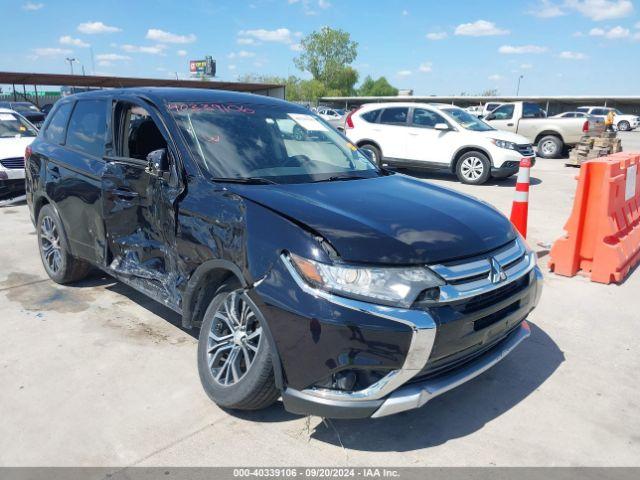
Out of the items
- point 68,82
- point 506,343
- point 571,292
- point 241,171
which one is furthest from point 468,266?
point 68,82

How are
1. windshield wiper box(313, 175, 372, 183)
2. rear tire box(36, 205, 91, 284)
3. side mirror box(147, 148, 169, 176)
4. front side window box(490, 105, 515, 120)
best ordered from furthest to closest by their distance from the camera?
front side window box(490, 105, 515, 120) < rear tire box(36, 205, 91, 284) < windshield wiper box(313, 175, 372, 183) < side mirror box(147, 148, 169, 176)

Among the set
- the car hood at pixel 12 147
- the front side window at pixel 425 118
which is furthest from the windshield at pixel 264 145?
the front side window at pixel 425 118

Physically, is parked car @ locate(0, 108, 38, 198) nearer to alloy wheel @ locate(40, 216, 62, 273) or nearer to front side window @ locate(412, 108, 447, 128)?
alloy wheel @ locate(40, 216, 62, 273)

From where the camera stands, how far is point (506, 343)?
2.96 metres

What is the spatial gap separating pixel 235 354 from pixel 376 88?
111992 millimetres

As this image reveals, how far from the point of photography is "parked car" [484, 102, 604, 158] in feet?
53.3

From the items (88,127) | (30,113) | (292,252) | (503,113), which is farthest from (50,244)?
(30,113)

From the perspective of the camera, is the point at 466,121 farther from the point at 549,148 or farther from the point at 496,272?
the point at 496,272

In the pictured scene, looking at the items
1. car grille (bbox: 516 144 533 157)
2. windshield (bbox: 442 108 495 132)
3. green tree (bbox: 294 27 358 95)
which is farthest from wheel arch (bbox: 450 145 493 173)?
green tree (bbox: 294 27 358 95)

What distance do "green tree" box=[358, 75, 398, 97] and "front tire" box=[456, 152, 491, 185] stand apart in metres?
99.6

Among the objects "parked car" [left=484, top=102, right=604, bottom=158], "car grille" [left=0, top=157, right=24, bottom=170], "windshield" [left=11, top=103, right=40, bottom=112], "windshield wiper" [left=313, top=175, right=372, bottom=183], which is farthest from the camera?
"windshield" [left=11, top=103, right=40, bottom=112]

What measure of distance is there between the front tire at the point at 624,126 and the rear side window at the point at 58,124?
140 feet

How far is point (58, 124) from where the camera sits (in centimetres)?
479

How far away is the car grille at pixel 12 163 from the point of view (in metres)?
8.48
